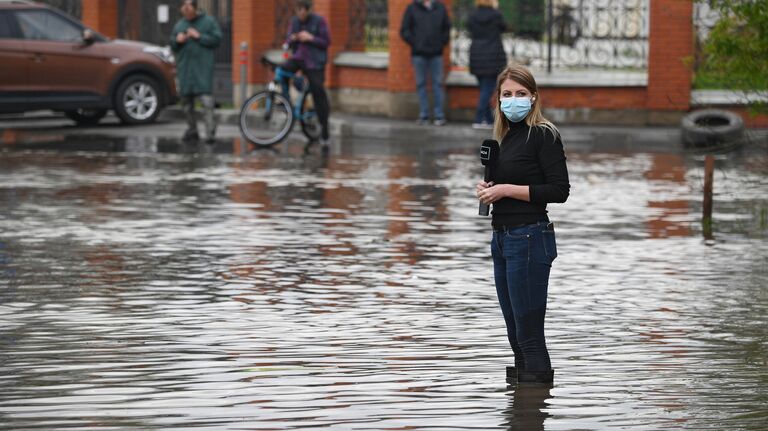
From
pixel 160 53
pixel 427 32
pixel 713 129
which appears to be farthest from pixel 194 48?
pixel 713 129

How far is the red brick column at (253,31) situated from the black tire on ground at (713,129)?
357 inches

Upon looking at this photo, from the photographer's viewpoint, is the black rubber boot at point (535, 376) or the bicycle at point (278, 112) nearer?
the black rubber boot at point (535, 376)

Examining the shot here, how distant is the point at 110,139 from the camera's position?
24.1 meters

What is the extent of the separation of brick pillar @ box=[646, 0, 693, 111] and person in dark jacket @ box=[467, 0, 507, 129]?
2.22m

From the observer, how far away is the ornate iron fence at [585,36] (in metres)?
26.5

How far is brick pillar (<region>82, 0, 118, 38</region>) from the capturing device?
34.3 meters

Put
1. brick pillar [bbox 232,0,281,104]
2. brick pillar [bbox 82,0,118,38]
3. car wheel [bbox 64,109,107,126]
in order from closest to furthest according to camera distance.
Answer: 1. car wheel [bbox 64,109,107,126]
2. brick pillar [bbox 232,0,281,104]
3. brick pillar [bbox 82,0,118,38]

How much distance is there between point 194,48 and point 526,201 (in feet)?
51.4

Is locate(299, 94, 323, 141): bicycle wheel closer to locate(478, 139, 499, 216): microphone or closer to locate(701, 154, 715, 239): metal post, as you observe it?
locate(701, 154, 715, 239): metal post

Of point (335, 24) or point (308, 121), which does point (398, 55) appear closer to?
point (335, 24)

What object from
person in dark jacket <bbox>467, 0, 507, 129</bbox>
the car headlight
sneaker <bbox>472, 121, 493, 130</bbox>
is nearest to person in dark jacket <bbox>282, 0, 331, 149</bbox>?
sneaker <bbox>472, 121, 493, 130</bbox>

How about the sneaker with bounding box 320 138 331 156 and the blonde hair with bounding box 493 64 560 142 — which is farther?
the sneaker with bounding box 320 138 331 156

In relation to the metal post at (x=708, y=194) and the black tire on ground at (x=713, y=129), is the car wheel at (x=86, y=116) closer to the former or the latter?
the black tire on ground at (x=713, y=129)

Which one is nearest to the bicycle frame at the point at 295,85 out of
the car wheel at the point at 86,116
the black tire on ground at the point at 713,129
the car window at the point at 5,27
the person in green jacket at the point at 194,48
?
the person in green jacket at the point at 194,48
